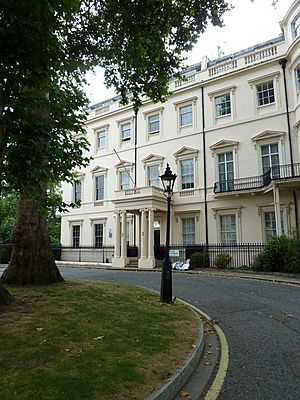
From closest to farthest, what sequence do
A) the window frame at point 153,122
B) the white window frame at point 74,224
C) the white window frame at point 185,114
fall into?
1. the white window frame at point 185,114
2. the window frame at point 153,122
3. the white window frame at point 74,224

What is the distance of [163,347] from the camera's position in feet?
16.3

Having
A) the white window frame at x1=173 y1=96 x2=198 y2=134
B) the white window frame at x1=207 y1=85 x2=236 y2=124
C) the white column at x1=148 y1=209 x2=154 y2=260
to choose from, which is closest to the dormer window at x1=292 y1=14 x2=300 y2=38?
the white window frame at x1=207 y1=85 x2=236 y2=124

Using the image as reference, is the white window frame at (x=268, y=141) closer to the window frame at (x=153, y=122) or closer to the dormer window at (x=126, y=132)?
the window frame at (x=153, y=122)

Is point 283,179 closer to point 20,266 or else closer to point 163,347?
point 20,266

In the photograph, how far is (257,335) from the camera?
611cm

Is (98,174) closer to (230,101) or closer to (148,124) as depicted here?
(148,124)

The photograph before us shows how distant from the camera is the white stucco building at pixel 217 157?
21.1 m

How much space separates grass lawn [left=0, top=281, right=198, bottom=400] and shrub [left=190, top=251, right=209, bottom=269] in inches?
502

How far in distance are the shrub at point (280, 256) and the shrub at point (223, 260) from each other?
2527 millimetres

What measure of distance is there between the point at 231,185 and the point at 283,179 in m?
4.69

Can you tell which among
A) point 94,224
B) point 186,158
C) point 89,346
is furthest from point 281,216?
point 89,346

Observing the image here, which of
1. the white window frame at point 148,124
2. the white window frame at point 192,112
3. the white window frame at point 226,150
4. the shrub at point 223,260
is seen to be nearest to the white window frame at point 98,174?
the white window frame at point 148,124

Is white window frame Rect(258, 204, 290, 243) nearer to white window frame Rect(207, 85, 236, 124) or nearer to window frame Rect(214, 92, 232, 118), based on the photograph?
white window frame Rect(207, 85, 236, 124)

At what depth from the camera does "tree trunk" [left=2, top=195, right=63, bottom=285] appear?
10.7 metres
